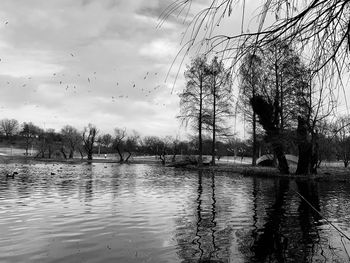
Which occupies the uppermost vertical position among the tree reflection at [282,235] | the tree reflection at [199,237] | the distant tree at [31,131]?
the distant tree at [31,131]

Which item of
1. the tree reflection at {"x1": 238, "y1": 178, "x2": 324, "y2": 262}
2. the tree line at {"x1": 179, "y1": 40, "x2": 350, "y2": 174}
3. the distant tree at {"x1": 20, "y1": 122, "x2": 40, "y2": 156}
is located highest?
the distant tree at {"x1": 20, "y1": 122, "x2": 40, "y2": 156}

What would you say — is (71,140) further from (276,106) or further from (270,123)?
(276,106)

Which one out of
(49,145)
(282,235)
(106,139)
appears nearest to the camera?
(282,235)

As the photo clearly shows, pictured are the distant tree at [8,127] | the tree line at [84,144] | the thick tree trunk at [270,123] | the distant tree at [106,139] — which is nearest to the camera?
the thick tree trunk at [270,123]

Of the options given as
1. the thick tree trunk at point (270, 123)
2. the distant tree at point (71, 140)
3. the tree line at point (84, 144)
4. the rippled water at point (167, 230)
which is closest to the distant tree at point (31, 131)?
the tree line at point (84, 144)

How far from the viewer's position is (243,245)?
9.52 metres

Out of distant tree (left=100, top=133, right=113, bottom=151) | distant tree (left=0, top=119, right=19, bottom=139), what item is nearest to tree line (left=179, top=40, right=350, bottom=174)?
distant tree (left=100, top=133, right=113, bottom=151)

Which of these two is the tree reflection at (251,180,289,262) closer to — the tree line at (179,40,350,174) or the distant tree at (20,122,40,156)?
the tree line at (179,40,350,174)

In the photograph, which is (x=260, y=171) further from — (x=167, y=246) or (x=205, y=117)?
(x=167, y=246)

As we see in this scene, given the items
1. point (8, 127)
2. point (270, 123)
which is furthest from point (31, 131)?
point (270, 123)

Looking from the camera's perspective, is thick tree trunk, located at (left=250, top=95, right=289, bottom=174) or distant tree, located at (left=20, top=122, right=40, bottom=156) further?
distant tree, located at (left=20, top=122, right=40, bottom=156)

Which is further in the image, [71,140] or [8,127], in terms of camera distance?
[8,127]

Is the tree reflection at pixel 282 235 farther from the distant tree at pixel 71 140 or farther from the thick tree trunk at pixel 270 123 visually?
the distant tree at pixel 71 140

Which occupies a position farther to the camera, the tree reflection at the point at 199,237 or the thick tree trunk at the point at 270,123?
the thick tree trunk at the point at 270,123
